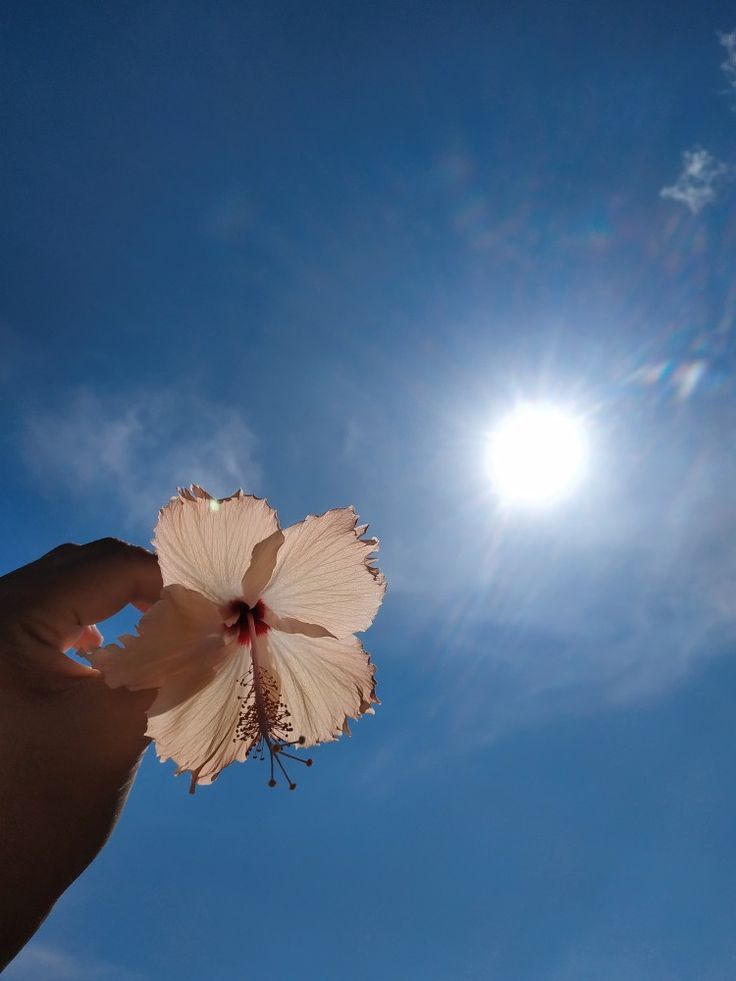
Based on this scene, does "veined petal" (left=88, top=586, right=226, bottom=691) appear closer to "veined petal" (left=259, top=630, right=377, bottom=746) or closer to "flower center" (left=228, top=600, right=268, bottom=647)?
"flower center" (left=228, top=600, right=268, bottom=647)

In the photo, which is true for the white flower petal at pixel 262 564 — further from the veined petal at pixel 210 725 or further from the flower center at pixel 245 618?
the veined petal at pixel 210 725

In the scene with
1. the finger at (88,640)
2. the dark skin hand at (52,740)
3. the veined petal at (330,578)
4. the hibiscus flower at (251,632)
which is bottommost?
the dark skin hand at (52,740)

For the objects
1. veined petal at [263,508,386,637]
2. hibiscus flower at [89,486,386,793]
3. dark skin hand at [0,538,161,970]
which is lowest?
dark skin hand at [0,538,161,970]

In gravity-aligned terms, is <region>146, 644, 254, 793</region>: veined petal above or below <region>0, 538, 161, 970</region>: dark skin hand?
above

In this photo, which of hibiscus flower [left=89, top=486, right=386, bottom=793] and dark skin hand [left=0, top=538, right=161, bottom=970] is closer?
dark skin hand [left=0, top=538, right=161, bottom=970]

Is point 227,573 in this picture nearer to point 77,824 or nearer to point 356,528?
point 356,528

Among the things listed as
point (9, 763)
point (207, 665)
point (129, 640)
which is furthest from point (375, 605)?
point (9, 763)

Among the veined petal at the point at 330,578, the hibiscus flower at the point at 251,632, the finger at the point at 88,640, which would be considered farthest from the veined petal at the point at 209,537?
the finger at the point at 88,640

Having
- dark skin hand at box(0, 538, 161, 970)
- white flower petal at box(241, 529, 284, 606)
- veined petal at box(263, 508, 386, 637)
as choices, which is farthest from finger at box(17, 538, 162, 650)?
veined petal at box(263, 508, 386, 637)

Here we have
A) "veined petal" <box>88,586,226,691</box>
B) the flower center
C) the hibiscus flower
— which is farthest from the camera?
the flower center
